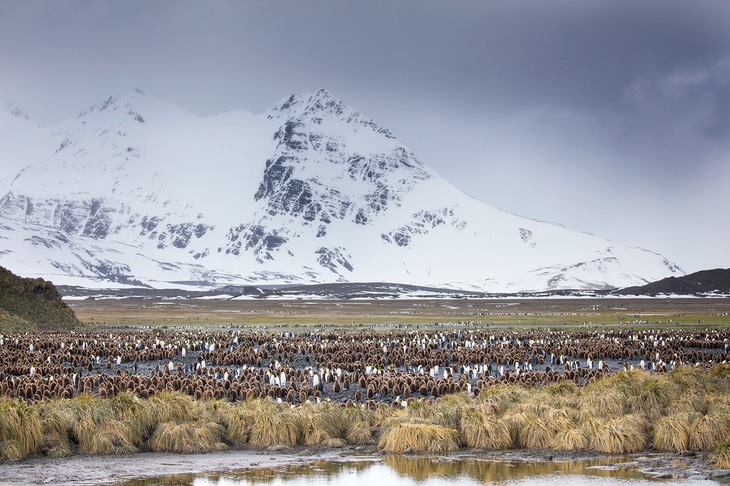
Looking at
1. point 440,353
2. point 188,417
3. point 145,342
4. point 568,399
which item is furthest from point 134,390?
point 145,342

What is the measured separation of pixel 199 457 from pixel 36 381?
9851 mm

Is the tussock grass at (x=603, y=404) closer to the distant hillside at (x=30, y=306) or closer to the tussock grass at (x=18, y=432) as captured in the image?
the tussock grass at (x=18, y=432)

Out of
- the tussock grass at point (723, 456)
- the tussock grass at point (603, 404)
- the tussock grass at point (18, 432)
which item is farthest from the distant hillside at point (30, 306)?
the tussock grass at point (723, 456)

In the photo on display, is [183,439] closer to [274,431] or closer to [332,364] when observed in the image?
[274,431]

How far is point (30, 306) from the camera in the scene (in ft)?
229

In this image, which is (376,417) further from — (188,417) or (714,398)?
(714,398)

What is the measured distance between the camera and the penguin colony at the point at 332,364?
27.3 meters

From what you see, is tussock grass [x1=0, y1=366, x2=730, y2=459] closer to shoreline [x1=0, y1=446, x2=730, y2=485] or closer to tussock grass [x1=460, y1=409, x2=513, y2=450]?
tussock grass [x1=460, y1=409, x2=513, y2=450]

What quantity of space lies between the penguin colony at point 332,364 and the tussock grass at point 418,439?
372 cm

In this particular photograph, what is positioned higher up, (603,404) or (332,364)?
(332,364)

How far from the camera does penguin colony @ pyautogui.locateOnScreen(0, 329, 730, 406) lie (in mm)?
27266

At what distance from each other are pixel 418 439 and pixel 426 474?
7.32 feet

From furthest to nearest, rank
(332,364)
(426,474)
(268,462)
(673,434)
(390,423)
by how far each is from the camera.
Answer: (332,364)
(390,423)
(673,434)
(268,462)
(426,474)

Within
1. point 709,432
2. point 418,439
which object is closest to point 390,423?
point 418,439
